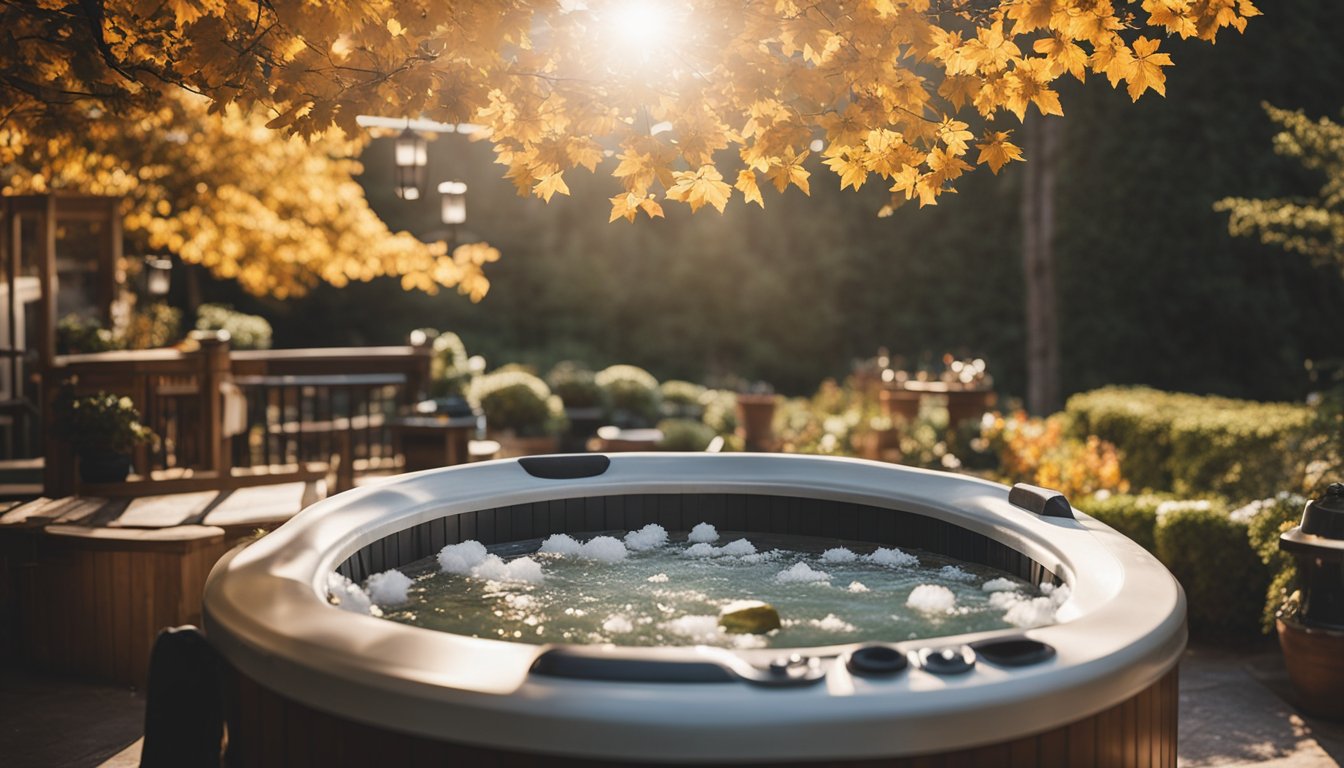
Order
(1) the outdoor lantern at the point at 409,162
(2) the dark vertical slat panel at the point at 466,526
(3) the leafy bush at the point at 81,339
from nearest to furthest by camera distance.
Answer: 1. (2) the dark vertical slat panel at the point at 466,526
2. (1) the outdoor lantern at the point at 409,162
3. (3) the leafy bush at the point at 81,339

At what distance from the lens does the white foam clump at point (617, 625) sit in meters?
3.00

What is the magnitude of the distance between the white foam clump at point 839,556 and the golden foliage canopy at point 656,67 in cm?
133

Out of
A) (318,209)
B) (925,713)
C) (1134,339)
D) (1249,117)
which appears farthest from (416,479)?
(1249,117)

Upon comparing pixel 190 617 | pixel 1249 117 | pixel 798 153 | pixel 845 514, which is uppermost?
pixel 1249 117

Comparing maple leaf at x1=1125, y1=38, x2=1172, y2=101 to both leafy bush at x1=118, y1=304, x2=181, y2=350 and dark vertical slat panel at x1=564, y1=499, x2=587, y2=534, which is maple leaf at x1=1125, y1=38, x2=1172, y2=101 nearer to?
dark vertical slat panel at x1=564, y1=499, x2=587, y2=534

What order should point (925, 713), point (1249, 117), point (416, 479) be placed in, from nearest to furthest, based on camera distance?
point (925, 713) < point (416, 479) < point (1249, 117)

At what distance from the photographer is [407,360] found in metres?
7.68

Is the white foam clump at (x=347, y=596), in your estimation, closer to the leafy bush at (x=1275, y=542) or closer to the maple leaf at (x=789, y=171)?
the maple leaf at (x=789, y=171)

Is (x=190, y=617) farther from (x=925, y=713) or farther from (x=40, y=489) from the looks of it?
(x=925, y=713)

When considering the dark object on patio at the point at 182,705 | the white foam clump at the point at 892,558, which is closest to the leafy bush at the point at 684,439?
the white foam clump at the point at 892,558

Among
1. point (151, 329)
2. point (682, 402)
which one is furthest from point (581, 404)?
point (151, 329)

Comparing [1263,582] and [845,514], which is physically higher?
[845,514]

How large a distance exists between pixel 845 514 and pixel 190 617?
8.00 ft

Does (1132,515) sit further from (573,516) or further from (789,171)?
(789,171)
